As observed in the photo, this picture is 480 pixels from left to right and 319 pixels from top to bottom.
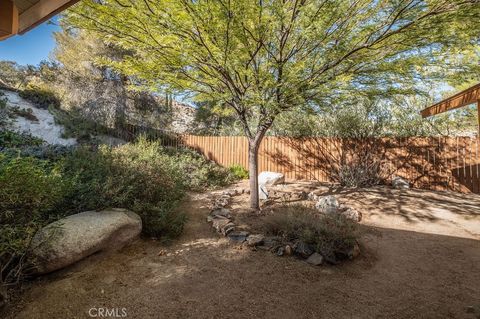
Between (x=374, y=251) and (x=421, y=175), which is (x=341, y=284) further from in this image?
(x=421, y=175)

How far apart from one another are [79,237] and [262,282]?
78.4 inches

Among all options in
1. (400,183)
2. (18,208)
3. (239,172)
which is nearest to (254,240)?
(18,208)

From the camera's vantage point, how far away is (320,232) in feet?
9.90

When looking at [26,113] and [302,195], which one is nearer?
[302,195]

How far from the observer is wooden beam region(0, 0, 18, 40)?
5.34 feet

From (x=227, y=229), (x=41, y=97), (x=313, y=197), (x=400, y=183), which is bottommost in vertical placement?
(x=227, y=229)

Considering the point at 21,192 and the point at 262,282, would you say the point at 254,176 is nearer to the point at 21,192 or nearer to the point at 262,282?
the point at 262,282

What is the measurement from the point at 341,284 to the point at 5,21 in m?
3.65

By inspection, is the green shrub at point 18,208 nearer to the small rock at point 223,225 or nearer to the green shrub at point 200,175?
the small rock at point 223,225

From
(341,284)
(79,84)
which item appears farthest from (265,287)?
(79,84)

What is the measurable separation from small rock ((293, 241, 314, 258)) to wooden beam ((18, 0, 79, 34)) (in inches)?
125

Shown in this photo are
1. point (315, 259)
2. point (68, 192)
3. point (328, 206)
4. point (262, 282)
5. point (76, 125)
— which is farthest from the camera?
point (76, 125)

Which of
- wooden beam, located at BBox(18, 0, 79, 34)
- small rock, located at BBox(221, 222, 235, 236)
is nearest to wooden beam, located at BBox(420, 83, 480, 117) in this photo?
small rock, located at BBox(221, 222, 235, 236)

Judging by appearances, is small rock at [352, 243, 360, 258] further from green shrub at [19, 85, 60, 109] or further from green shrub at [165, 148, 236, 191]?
green shrub at [19, 85, 60, 109]
